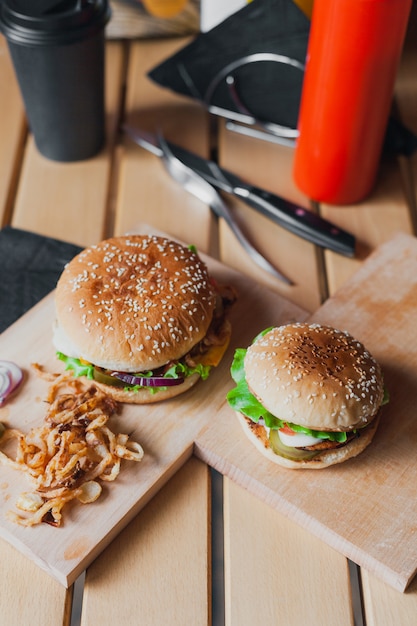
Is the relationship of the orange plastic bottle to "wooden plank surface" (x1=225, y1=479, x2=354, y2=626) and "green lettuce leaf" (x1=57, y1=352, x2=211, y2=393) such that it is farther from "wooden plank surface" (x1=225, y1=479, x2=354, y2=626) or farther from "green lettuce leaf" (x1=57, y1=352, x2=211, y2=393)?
"wooden plank surface" (x1=225, y1=479, x2=354, y2=626)

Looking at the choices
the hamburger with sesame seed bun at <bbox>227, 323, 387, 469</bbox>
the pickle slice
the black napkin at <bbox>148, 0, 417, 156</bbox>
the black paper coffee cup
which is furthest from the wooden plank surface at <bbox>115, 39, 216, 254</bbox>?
the pickle slice

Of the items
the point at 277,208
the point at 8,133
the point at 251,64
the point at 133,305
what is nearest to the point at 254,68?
the point at 251,64

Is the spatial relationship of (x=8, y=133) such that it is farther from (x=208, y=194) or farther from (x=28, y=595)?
(x=28, y=595)

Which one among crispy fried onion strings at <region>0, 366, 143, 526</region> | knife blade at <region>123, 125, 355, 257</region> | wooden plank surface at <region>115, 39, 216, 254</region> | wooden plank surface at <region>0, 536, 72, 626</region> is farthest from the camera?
wooden plank surface at <region>115, 39, 216, 254</region>

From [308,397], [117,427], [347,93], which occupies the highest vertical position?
[347,93]

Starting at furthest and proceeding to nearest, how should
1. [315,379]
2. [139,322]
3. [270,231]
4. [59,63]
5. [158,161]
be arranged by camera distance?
[158,161] < [270,231] < [59,63] < [139,322] < [315,379]

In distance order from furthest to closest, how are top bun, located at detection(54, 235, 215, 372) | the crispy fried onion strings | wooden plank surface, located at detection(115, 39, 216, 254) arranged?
wooden plank surface, located at detection(115, 39, 216, 254), top bun, located at detection(54, 235, 215, 372), the crispy fried onion strings

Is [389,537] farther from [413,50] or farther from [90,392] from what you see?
[413,50]

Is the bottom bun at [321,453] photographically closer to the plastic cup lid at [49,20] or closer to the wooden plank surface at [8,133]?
the wooden plank surface at [8,133]
